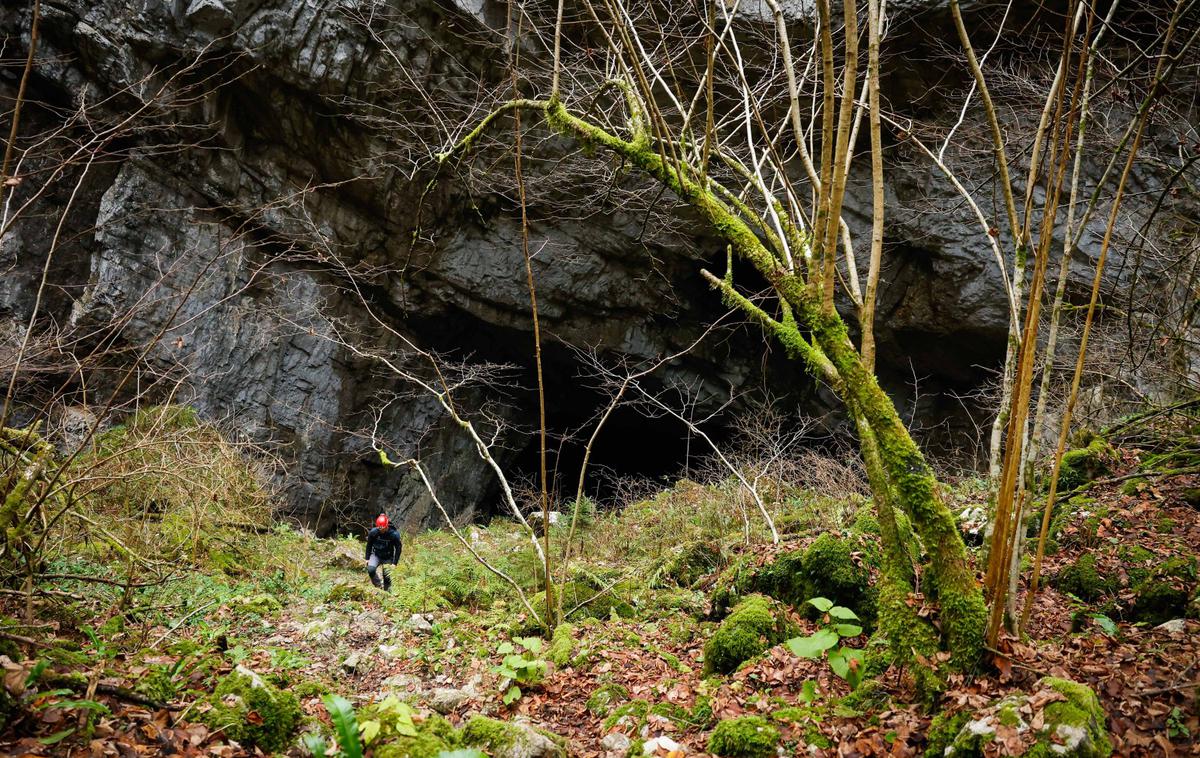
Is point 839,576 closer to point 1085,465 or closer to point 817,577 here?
point 817,577

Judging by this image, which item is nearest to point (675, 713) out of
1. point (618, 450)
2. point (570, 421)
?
point (570, 421)

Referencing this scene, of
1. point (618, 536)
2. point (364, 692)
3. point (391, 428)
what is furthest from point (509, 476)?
point (364, 692)

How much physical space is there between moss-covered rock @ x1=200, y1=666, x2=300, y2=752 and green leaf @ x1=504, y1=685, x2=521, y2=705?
1174 mm

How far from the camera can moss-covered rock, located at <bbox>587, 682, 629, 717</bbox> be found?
3.13m

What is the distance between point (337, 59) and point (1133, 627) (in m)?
11.5

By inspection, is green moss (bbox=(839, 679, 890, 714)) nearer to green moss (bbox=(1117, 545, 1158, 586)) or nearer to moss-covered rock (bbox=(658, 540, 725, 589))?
green moss (bbox=(1117, 545, 1158, 586))

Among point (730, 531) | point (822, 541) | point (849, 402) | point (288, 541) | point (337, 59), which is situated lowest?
point (288, 541)

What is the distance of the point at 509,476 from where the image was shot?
53.3ft

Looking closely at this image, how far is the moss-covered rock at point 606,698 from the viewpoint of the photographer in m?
3.13

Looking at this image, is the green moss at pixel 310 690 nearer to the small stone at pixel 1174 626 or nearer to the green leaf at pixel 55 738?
the green leaf at pixel 55 738

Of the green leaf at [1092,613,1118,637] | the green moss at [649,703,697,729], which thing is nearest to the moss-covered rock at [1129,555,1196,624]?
the green leaf at [1092,613,1118,637]

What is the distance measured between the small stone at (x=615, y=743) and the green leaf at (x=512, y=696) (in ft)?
2.38

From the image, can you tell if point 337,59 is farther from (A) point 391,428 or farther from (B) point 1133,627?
(B) point 1133,627

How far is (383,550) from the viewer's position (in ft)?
24.0
